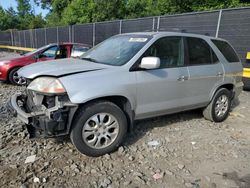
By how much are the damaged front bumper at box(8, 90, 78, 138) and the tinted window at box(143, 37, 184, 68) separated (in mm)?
1516

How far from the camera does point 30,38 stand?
Result: 27.6m

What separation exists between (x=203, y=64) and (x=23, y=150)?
3478 mm

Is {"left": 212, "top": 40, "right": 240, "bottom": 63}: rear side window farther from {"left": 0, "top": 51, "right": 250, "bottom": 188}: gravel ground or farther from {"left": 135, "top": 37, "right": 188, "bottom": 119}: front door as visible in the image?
{"left": 0, "top": 51, "right": 250, "bottom": 188}: gravel ground

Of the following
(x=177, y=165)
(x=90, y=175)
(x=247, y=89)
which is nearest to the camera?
(x=90, y=175)

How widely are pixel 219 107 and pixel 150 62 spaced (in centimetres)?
245

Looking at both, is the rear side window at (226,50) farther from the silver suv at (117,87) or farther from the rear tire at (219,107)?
the rear tire at (219,107)

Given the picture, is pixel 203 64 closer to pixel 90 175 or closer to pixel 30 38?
pixel 90 175

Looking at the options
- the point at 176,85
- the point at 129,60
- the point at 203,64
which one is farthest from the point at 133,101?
the point at 203,64

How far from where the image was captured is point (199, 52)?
4.92 metres

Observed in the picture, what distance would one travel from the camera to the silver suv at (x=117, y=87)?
345cm

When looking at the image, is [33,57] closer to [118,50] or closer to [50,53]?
[50,53]

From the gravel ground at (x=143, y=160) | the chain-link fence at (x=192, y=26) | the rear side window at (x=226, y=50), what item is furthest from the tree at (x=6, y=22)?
the rear side window at (x=226, y=50)

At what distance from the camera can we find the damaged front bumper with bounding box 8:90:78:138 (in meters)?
3.34

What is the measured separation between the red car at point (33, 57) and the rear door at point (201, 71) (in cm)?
387
